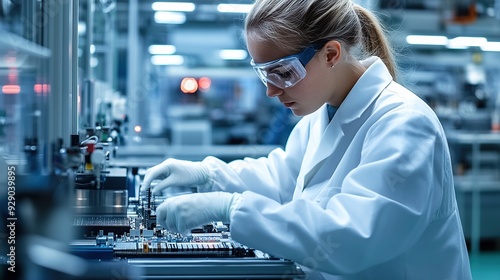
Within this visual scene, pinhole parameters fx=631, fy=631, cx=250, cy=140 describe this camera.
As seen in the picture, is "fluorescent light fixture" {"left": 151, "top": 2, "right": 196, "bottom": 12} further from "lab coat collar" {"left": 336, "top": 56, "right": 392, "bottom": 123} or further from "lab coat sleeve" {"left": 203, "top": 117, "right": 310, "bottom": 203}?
"lab coat collar" {"left": 336, "top": 56, "right": 392, "bottom": 123}

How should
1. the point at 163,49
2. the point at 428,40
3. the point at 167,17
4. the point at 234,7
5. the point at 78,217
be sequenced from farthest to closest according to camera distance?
the point at 163,49 < the point at 167,17 < the point at 428,40 < the point at 234,7 < the point at 78,217

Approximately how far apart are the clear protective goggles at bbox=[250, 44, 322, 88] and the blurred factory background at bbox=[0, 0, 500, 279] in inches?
12.8

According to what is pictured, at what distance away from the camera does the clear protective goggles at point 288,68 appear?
1578mm

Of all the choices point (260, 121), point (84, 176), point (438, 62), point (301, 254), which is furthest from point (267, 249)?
point (260, 121)

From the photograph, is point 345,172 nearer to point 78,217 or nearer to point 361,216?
point 361,216

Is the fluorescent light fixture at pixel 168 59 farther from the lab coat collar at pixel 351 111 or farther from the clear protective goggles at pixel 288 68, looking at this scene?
the clear protective goggles at pixel 288 68

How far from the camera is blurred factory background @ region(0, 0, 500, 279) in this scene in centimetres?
203

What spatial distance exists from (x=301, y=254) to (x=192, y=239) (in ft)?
1.16

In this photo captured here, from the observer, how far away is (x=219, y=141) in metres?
12.4

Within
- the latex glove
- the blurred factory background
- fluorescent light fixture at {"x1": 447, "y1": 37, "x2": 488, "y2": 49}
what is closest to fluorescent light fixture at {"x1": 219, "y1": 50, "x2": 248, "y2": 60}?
the blurred factory background

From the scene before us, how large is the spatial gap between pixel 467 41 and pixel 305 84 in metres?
6.01

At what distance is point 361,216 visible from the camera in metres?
1.37

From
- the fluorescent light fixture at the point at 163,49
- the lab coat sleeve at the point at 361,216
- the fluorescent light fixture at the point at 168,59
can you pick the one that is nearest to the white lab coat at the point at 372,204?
the lab coat sleeve at the point at 361,216

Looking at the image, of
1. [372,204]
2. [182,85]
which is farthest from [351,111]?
[182,85]
